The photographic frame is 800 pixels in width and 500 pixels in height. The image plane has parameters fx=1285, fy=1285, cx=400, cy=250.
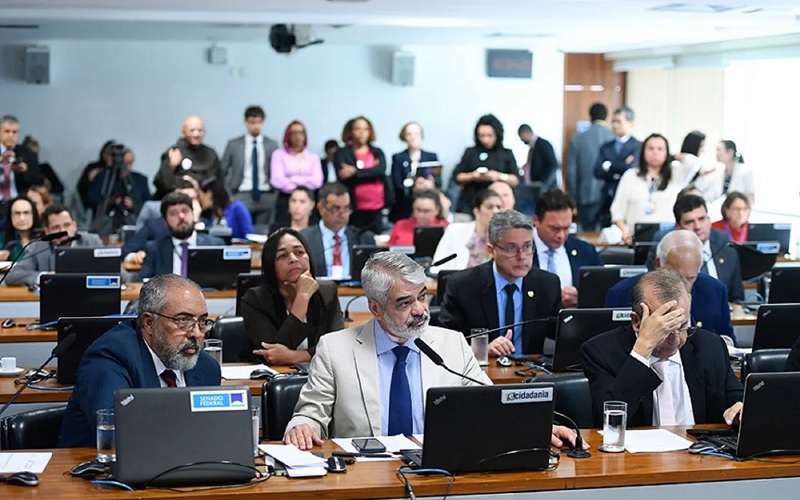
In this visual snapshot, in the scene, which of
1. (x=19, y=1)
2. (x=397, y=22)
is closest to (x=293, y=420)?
(x=19, y=1)

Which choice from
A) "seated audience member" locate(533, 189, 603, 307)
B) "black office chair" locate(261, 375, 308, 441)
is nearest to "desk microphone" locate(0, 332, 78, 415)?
"black office chair" locate(261, 375, 308, 441)

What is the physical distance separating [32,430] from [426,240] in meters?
4.82

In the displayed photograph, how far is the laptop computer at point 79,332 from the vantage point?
16.4 ft

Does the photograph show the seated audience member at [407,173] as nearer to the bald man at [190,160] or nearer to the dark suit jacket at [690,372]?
the bald man at [190,160]

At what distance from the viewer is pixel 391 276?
412cm

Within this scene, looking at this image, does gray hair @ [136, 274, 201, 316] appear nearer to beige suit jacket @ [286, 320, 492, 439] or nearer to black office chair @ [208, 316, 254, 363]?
beige suit jacket @ [286, 320, 492, 439]

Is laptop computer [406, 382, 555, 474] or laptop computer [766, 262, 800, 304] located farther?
laptop computer [766, 262, 800, 304]

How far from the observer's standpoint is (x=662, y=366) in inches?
177

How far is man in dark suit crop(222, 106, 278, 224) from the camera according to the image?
1331 centimetres

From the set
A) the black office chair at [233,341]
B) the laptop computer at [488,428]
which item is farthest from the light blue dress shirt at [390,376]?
the black office chair at [233,341]

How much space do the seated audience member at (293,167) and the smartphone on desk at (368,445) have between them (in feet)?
28.4

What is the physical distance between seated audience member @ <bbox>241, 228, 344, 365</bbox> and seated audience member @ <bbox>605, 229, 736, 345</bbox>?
132cm

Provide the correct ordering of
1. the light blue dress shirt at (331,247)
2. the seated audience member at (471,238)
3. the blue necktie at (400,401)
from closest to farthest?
the blue necktie at (400,401) < the seated audience member at (471,238) < the light blue dress shirt at (331,247)

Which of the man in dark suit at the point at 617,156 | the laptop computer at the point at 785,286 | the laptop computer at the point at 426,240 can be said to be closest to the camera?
the laptop computer at the point at 785,286
